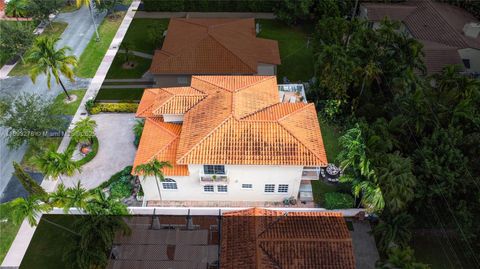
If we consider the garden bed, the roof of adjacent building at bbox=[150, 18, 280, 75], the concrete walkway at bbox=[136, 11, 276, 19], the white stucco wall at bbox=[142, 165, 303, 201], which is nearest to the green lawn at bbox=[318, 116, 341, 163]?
the white stucco wall at bbox=[142, 165, 303, 201]

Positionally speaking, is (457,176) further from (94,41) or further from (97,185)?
(94,41)

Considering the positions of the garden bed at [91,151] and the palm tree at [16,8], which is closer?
the garden bed at [91,151]

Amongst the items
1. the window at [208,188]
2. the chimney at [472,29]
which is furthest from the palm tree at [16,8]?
the chimney at [472,29]

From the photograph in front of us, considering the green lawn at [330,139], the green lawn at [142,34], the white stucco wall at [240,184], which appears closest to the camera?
the white stucco wall at [240,184]

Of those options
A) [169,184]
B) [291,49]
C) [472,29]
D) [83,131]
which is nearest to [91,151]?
[83,131]

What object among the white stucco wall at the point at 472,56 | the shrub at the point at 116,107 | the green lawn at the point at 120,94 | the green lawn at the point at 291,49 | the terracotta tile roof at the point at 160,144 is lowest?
the green lawn at the point at 120,94

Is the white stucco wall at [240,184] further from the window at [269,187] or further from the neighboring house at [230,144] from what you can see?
the window at [269,187]

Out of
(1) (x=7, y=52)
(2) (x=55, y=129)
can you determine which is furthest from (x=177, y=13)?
(2) (x=55, y=129)

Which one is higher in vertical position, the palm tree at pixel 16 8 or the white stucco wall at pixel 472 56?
the white stucco wall at pixel 472 56
